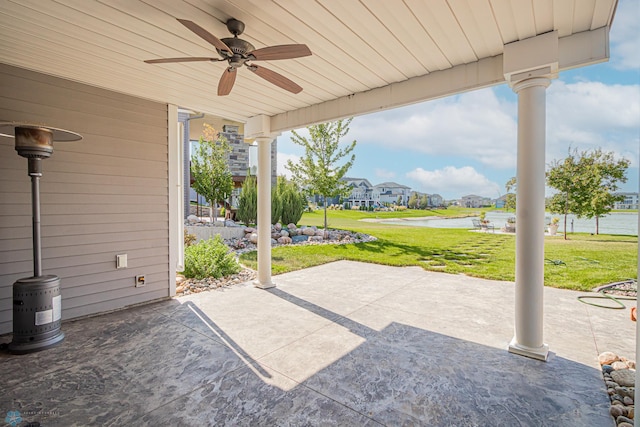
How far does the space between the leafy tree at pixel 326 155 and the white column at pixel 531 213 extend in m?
7.43

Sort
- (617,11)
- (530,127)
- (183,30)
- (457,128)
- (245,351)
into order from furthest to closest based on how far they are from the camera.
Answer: (457,128) < (245,351) < (530,127) < (183,30) < (617,11)

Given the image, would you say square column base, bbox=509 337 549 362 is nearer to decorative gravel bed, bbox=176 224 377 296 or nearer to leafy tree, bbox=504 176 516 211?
decorative gravel bed, bbox=176 224 377 296

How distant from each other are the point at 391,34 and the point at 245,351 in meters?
2.91

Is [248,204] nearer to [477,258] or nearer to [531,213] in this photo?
[477,258]

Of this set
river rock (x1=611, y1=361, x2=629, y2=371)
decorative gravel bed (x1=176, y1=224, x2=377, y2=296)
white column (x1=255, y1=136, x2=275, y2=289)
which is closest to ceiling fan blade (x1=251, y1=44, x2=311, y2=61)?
white column (x1=255, y1=136, x2=275, y2=289)

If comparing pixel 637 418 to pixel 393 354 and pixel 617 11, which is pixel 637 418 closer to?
pixel 393 354

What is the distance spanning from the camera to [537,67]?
2.46 meters

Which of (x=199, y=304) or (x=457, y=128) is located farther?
(x=457, y=128)

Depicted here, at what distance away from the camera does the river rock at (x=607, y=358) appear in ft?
8.30

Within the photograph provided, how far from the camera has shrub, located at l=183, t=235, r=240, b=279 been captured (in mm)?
5285

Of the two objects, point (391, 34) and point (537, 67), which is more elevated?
point (391, 34)

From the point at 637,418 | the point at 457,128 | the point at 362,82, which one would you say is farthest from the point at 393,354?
the point at 457,128

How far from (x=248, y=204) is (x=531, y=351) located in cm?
871

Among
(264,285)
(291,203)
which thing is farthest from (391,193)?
(264,285)
